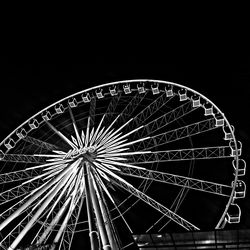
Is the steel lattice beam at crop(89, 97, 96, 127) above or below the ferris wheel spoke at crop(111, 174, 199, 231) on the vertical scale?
above

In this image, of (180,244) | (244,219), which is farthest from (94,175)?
(244,219)

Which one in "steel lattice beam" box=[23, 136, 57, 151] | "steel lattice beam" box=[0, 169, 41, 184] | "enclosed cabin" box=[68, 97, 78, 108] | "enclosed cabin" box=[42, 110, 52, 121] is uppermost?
"enclosed cabin" box=[68, 97, 78, 108]

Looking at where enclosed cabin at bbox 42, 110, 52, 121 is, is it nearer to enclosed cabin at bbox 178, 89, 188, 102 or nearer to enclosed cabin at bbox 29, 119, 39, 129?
enclosed cabin at bbox 29, 119, 39, 129

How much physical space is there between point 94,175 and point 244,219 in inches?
723

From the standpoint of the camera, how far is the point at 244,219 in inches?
1371

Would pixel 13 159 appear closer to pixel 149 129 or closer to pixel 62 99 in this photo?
pixel 62 99

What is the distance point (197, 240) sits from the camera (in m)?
22.2

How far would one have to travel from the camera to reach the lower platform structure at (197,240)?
845 inches

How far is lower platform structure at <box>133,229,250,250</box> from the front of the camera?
845 inches

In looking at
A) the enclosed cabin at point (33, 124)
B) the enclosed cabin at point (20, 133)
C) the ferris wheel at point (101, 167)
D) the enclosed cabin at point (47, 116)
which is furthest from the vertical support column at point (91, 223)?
the enclosed cabin at point (33, 124)

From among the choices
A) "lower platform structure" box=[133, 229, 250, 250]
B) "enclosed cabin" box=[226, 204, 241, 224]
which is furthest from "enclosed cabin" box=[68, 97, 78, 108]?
"enclosed cabin" box=[226, 204, 241, 224]

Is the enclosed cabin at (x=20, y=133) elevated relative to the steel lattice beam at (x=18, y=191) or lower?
elevated

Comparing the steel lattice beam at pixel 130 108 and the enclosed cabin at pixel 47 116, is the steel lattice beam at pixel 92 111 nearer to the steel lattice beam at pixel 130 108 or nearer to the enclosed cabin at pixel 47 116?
the steel lattice beam at pixel 130 108

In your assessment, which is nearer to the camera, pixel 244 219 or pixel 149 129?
pixel 149 129
